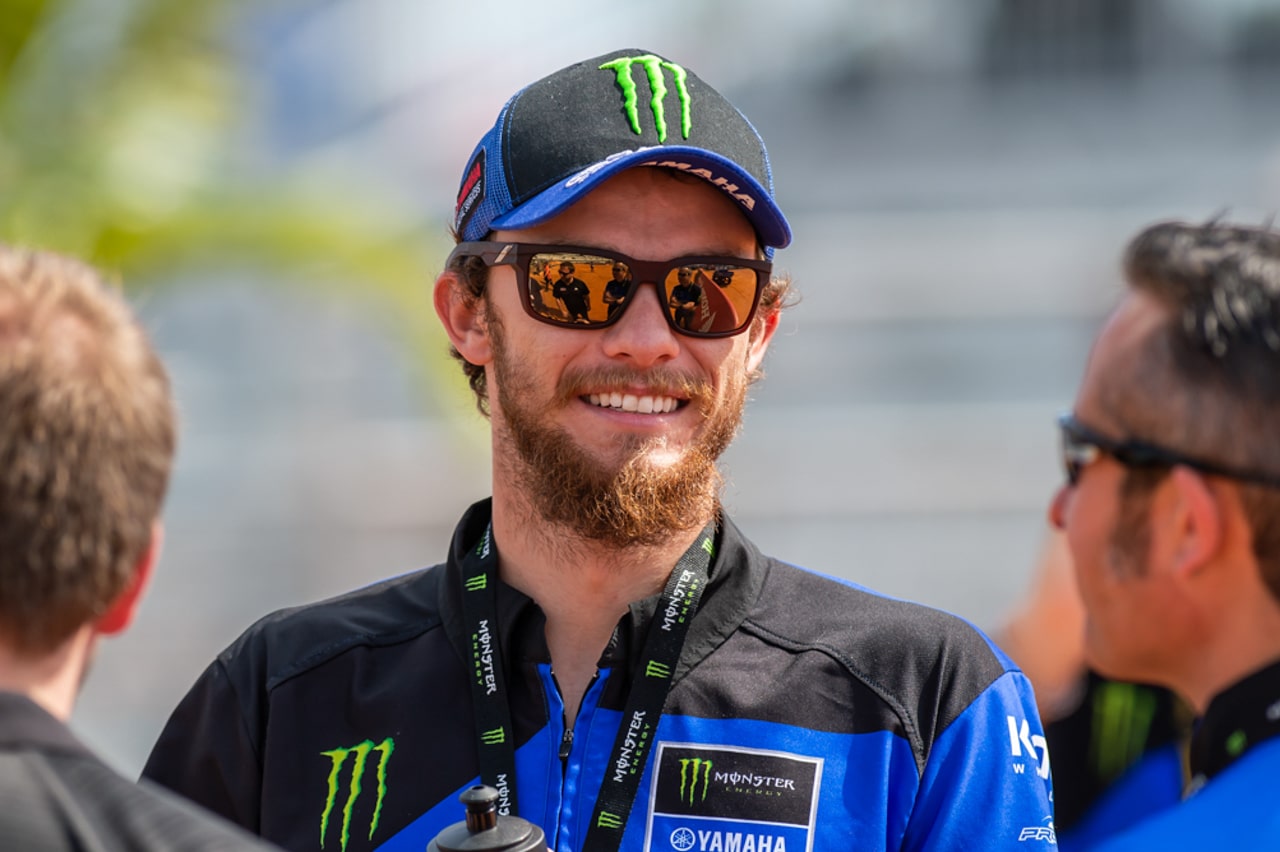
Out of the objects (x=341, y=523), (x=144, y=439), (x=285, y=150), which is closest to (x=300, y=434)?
(x=341, y=523)

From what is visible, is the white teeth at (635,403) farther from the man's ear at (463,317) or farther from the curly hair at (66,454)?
the curly hair at (66,454)

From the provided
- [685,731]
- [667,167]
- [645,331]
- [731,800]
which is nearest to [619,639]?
[685,731]

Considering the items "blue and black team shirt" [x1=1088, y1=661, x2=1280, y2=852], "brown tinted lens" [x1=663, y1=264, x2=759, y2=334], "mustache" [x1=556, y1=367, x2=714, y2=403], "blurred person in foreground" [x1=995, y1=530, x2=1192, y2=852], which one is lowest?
"blurred person in foreground" [x1=995, y1=530, x2=1192, y2=852]

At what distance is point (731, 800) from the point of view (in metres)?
2.43

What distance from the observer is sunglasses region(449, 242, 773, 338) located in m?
2.71

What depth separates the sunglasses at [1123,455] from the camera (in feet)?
6.30

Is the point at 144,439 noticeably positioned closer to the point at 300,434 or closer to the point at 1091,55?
the point at 300,434

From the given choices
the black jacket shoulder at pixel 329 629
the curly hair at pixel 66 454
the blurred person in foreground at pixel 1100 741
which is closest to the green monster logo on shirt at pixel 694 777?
the black jacket shoulder at pixel 329 629

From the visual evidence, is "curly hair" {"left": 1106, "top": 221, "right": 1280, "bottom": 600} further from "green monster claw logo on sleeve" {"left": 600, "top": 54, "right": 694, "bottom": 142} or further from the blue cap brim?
"green monster claw logo on sleeve" {"left": 600, "top": 54, "right": 694, "bottom": 142}

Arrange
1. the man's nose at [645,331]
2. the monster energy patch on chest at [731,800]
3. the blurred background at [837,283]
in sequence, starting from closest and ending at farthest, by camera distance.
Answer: the monster energy patch on chest at [731,800]
the man's nose at [645,331]
the blurred background at [837,283]

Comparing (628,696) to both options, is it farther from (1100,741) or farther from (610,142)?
(1100,741)

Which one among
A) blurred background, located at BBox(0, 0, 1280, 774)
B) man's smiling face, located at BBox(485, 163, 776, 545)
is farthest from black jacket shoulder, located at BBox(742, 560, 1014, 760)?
blurred background, located at BBox(0, 0, 1280, 774)

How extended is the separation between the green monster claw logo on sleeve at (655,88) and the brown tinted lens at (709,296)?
26 cm

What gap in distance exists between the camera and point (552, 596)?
276cm
